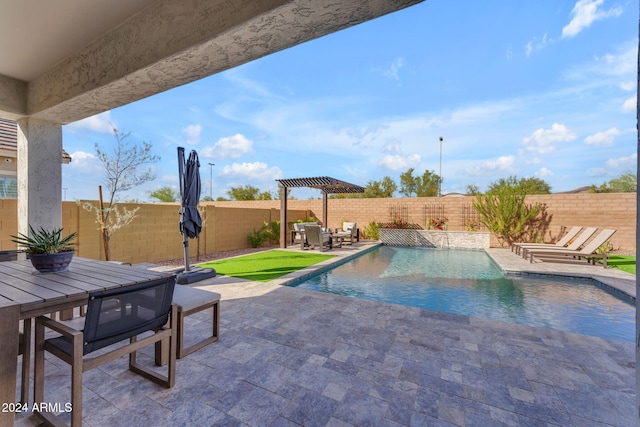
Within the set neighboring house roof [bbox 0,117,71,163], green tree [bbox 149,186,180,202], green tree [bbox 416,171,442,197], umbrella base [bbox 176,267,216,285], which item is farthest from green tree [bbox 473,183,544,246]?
green tree [bbox 149,186,180,202]

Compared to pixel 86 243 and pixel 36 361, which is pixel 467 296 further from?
pixel 86 243

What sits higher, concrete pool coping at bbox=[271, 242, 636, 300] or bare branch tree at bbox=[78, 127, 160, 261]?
bare branch tree at bbox=[78, 127, 160, 261]

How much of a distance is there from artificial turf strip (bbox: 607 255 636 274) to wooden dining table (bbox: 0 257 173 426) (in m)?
9.92

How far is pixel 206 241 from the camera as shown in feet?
29.8

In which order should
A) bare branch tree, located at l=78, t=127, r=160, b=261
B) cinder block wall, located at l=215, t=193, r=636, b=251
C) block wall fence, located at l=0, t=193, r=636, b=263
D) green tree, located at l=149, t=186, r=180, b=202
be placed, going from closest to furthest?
block wall fence, located at l=0, t=193, r=636, b=263 < bare branch tree, located at l=78, t=127, r=160, b=261 < cinder block wall, located at l=215, t=193, r=636, b=251 < green tree, located at l=149, t=186, r=180, b=202

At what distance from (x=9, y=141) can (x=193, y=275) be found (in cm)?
584

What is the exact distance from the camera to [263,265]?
23.5 ft

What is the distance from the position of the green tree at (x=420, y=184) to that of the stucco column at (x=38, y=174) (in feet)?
89.3

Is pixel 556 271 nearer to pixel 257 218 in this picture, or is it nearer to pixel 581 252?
pixel 581 252

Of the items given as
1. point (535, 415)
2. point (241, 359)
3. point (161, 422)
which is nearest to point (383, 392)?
point (535, 415)

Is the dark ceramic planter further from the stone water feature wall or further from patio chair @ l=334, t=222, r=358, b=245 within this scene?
the stone water feature wall

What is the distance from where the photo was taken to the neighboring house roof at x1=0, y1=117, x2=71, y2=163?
627cm

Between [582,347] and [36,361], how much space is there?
4709mm

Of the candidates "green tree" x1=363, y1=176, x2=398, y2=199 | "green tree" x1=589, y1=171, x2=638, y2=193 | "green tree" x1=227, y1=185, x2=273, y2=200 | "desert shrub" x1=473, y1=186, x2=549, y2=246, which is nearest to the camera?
"desert shrub" x1=473, y1=186, x2=549, y2=246
